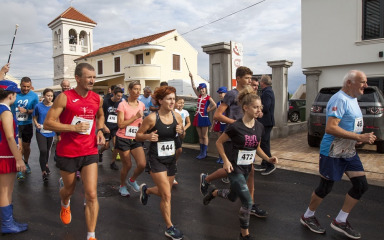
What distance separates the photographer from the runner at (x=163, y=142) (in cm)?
336

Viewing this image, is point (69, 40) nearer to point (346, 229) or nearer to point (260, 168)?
point (260, 168)

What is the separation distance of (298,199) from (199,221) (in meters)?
1.81

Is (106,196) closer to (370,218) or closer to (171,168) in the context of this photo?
(171,168)

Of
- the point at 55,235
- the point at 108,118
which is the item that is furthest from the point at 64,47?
the point at 55,235

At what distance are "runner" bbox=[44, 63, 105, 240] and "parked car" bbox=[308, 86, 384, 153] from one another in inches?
257

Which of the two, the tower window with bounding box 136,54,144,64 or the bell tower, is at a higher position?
the bell tower

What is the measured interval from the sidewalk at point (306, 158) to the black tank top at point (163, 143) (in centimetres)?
394

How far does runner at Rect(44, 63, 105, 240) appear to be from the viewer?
3.14 metres

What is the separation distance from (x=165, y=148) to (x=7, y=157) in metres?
1.83

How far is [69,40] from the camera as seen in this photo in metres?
41.4

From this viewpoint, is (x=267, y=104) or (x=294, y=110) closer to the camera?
(x=267, y=104)

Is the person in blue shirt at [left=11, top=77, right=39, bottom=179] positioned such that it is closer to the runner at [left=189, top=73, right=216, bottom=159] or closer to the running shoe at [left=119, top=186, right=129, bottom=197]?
the running shoe at [left=119, top=186, right=129, bottom=197]

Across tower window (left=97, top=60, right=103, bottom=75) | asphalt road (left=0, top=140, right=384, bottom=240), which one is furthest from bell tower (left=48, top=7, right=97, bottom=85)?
asphalt road (left=0, top=140, right=384, bottom=240)

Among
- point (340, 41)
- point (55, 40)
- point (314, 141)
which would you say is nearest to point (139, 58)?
point (55, 40)
